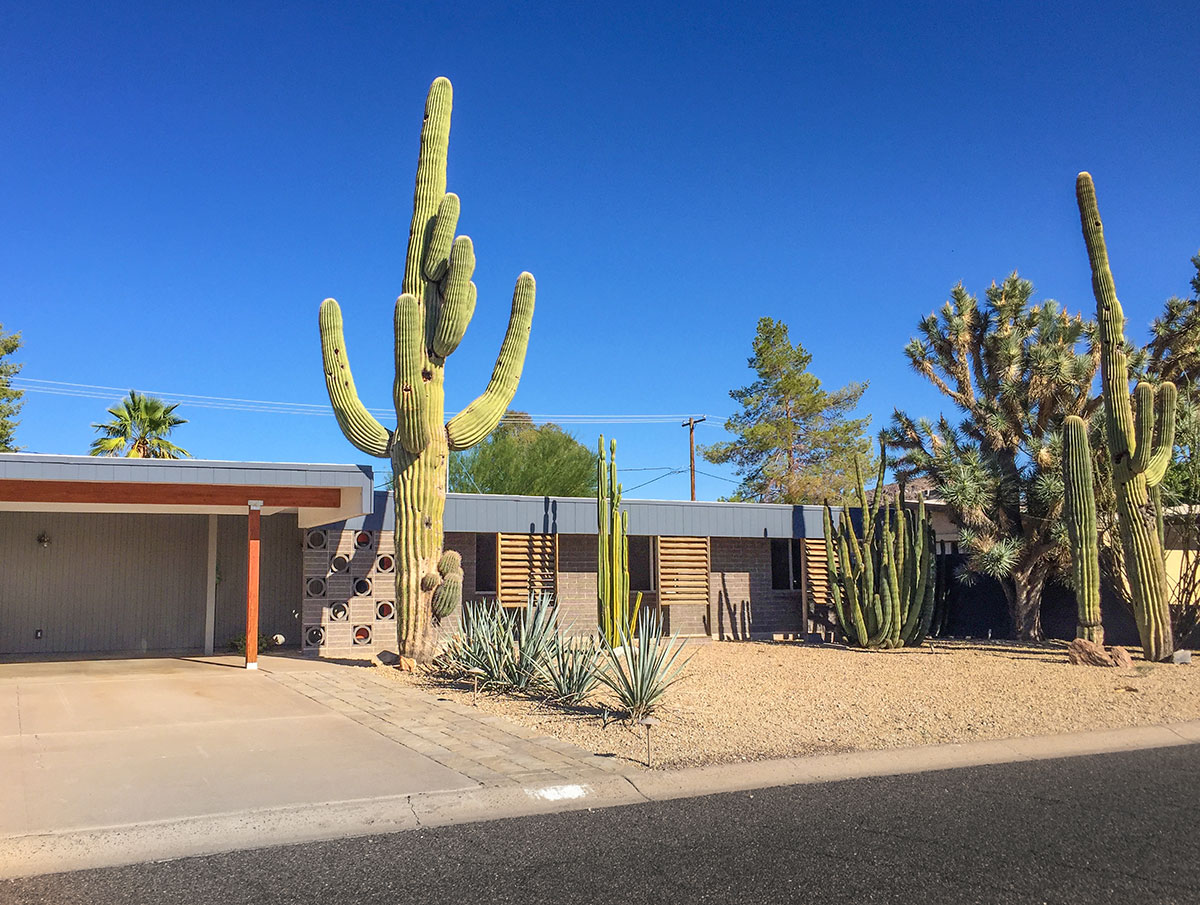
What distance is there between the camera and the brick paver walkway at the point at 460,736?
718 cm

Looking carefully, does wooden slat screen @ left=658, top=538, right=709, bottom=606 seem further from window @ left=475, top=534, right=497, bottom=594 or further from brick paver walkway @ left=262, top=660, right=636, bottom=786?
brick paver walkway @ left=262, top=660, right=636, bottom=786

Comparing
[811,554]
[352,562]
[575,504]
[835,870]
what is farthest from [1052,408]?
[835,870]

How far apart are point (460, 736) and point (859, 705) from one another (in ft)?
14.6

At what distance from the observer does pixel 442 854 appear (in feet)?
17.4

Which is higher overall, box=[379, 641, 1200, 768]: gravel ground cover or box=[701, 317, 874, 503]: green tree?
box=[701, 317, 874, 503]: green tree

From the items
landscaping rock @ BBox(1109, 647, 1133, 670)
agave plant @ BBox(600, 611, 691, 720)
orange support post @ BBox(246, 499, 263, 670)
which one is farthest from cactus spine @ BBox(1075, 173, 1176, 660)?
orange support post @ BBox(246, 499, 263, 670)

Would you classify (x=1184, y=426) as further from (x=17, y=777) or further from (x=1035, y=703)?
(x=17, y=777)

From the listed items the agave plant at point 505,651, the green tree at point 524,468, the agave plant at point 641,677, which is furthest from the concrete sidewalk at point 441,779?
the green tree at point 524,468

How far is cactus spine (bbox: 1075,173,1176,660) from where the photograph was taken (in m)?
13.8

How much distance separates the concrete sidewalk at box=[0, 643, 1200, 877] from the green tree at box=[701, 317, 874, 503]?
27.3m

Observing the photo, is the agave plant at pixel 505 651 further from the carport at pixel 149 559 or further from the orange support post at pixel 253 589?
the orange support post at pixel 253 589

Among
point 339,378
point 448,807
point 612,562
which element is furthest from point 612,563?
point 448,807

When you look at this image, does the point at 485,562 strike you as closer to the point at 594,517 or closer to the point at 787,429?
the point at 594,517

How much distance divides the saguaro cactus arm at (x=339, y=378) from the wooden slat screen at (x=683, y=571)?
722 cm
